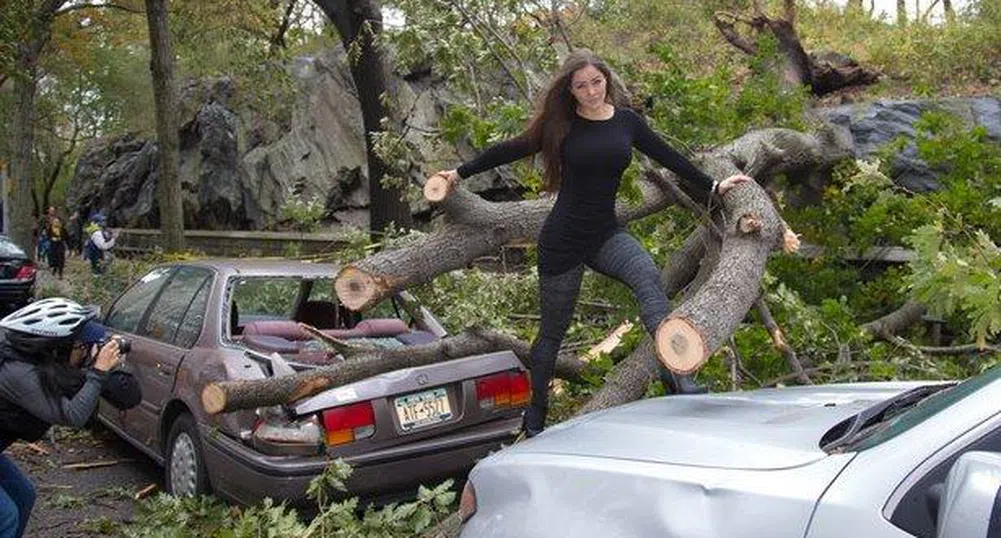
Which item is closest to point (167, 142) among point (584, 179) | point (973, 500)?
point (584, 179)

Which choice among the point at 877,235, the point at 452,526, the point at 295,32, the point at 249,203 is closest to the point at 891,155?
the point at 877,235

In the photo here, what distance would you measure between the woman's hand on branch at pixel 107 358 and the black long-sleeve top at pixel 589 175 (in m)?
1.83

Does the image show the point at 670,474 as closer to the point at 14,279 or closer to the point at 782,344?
the point at 782,344

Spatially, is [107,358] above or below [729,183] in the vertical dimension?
below

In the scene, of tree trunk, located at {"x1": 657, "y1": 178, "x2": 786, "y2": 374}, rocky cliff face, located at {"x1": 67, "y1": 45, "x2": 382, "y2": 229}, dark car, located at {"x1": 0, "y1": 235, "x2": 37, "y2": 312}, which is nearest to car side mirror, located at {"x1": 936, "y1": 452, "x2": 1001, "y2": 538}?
tree trunk, located at {"x1": 657, "y1": 178, "x2": 786, "y2": 374}

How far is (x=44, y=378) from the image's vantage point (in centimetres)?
389

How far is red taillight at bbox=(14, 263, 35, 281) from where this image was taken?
49.6 feet

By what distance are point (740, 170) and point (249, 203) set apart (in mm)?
19714

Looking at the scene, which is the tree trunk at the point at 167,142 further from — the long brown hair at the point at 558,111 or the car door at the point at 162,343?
the long brown hair at the point at 558,111

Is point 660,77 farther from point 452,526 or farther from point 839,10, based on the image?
point 839,10

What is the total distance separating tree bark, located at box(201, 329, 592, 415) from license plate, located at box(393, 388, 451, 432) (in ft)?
0.77

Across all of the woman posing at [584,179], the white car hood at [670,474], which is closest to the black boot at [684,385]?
the woman posing at [584,179]

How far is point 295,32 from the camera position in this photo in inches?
635

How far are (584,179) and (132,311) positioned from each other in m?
3.86
